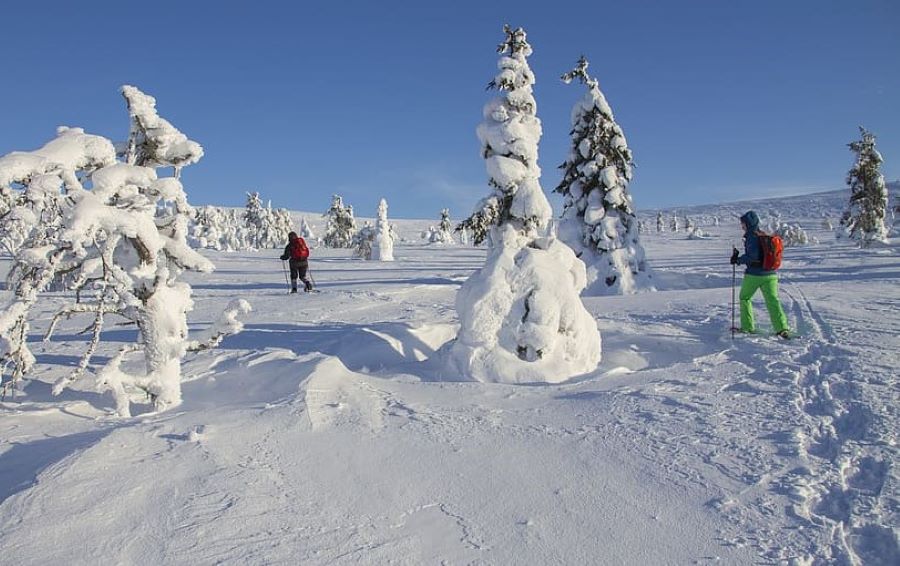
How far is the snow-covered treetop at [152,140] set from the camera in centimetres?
532

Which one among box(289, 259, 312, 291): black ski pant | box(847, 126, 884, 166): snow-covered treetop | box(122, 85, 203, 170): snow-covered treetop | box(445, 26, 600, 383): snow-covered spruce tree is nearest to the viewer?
box(122, 85, 203, 170): snow-covered treetop

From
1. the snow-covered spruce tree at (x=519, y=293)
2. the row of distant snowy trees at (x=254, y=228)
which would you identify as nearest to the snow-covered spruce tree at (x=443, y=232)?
the row of distant snowy trees at (x=254, y=228)

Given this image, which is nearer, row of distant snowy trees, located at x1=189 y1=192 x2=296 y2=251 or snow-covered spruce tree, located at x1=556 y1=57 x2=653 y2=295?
snow-covered spruce tree, located at x1=556 y1=57 x2=653 y2=295

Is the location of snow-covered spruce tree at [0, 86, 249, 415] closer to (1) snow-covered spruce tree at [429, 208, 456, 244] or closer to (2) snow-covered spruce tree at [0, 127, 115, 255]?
(2) snow-covered spruce tree at [0, 127, 115, 255]

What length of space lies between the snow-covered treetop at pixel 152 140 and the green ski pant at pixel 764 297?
25.4 ft

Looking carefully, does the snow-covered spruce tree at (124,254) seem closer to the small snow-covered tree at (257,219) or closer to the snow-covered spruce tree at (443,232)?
the small snow-covered tree at (257,219)

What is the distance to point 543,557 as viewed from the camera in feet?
8.82

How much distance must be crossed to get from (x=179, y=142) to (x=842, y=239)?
66628mm

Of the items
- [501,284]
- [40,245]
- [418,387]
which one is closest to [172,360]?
[40,245]

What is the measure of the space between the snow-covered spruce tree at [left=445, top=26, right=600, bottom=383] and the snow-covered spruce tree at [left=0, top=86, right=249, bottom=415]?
306cm

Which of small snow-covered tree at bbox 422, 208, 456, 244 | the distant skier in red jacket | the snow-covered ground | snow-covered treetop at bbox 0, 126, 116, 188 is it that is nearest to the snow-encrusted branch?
the snow-covered ground

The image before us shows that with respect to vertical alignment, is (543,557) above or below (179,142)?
below

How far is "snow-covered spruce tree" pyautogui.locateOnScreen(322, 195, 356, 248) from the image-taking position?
2238 inches

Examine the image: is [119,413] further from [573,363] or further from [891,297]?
[891,297]
